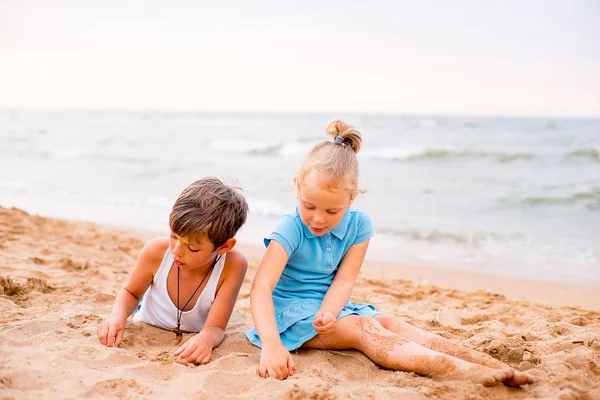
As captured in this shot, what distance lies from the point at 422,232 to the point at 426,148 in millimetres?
9574

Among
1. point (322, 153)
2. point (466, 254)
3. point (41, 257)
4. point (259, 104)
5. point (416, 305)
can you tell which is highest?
point (259, 104)

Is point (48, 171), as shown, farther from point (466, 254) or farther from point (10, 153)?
point (466, 254)

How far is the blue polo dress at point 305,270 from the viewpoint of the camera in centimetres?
287

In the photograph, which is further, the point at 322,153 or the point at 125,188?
the point at 125,188

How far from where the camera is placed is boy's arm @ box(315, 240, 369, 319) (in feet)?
9.32

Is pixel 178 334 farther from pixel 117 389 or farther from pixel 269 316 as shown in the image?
pixel 117 389

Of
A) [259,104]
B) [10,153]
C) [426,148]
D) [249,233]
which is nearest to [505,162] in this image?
[426,148]

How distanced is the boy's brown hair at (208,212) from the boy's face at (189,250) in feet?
0.09

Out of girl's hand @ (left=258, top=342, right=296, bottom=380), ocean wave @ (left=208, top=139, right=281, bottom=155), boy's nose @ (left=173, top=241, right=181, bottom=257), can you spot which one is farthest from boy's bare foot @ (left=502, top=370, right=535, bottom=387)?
ocean wave @ (left=208, top=139, right=281, bottom=155)

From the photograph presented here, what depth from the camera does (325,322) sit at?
258cm

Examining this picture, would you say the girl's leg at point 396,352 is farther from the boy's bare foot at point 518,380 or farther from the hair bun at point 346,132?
the hair bun at point 346,132

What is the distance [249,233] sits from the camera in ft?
23.4

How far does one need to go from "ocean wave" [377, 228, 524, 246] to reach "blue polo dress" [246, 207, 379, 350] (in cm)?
399

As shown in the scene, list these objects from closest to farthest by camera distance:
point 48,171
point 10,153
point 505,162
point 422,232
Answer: point 422,232 < point 48,171 < point 505,162 < point 10,153
